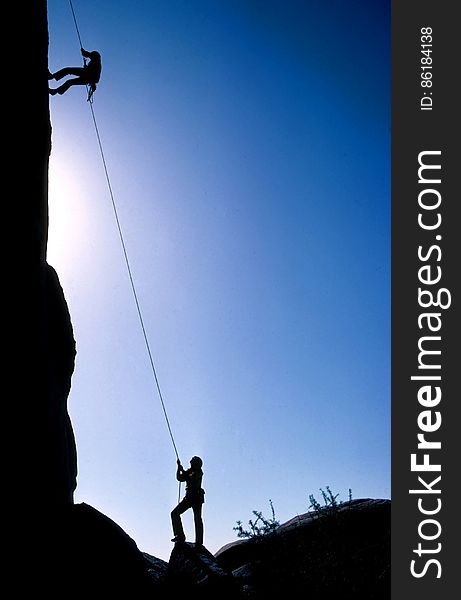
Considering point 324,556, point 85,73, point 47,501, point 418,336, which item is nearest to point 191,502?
point 324,556

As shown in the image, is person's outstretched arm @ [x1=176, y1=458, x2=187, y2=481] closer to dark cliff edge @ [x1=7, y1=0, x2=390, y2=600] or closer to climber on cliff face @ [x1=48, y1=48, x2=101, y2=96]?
dark cliff edge @ [x1=7, y1=0, x2=390, y2=600]

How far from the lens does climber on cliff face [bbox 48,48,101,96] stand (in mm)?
13461

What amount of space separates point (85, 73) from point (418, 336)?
12.2 metres

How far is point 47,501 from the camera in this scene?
26.5 ft

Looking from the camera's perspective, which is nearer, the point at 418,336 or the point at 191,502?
the point at 418,336

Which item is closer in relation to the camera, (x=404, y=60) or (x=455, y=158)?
(x=455, y=158)

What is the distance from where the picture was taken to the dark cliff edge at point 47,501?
6980 millimetres

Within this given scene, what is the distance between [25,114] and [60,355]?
6.89 meters

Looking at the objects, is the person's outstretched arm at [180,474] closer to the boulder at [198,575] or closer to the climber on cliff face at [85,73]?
the boulder at [198,575]

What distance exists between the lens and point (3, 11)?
322 inches

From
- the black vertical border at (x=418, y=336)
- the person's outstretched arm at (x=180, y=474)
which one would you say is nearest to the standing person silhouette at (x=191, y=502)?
the person's outstretched arm at (x=180, y=474)

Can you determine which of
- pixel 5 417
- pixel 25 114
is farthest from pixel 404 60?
pixel 5 417

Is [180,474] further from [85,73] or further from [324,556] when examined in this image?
[85,73]

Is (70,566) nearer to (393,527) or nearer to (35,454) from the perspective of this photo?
(35,454)
